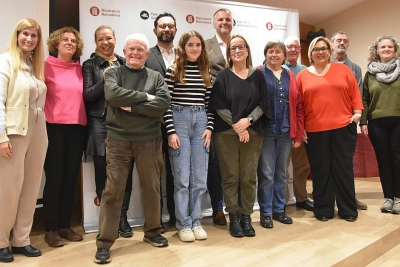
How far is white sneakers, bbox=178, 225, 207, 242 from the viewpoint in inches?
Answer: 96.5

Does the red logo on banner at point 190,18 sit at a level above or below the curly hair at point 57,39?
above

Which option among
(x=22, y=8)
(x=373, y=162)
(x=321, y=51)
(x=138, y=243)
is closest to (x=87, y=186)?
(x=138, y=243)

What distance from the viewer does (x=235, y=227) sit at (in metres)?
2.60

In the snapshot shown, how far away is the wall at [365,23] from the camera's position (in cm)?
569

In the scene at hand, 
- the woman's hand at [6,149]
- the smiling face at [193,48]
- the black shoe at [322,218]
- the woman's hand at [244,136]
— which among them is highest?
the smiling face at [193,48]

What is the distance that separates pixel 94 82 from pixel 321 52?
1.79m

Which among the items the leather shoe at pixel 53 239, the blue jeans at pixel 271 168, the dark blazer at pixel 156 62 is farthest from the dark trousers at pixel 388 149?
the leather shoe at pixel 53 239

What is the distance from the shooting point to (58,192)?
2453 mm

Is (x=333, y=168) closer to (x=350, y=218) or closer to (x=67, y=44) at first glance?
(x=350, y=218)

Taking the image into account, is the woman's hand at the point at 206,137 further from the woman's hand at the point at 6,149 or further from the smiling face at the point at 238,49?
the woman's hand at the point at 6,149

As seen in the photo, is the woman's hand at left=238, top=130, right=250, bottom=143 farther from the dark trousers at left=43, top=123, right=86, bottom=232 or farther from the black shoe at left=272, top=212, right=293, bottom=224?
the dark trousers at left=43, top=123, right=86, bottom=232

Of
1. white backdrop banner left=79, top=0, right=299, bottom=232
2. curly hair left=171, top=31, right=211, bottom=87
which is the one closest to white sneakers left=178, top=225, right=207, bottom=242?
white backdrop banner left=79, top=0, right=299, bottom=232

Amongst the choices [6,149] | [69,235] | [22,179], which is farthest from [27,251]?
[6,149]

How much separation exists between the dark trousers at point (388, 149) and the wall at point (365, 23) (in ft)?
10.3
